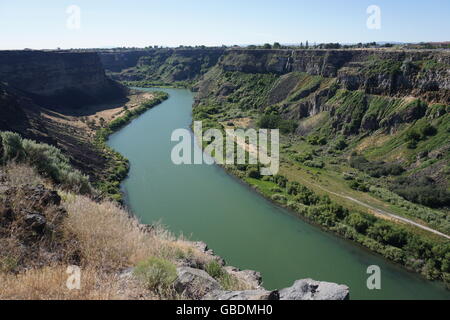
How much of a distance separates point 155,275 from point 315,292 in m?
2.91

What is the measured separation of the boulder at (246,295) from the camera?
4.86 metres

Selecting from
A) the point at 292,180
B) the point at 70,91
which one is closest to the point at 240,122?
the point at 292,180

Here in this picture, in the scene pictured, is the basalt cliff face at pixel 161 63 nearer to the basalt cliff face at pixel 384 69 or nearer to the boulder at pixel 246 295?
the basalt cliff face at pixel 384 69

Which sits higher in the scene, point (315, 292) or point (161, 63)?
point (161, 63)

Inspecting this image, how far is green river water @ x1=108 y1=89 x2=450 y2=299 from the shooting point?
19547mm

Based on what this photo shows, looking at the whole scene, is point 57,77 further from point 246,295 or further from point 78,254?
point 246,295

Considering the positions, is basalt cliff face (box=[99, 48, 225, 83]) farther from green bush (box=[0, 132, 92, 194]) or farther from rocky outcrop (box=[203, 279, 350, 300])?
rocky outcrop (box=[203, 279, 350, 300])

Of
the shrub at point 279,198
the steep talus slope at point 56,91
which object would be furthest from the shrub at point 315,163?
the steep talus slope at point 56,91

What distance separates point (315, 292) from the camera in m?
5.93

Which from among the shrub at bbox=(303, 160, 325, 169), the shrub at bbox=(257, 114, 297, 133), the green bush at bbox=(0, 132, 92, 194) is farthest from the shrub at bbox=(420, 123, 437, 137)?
the green bush at bbox=(0, 132, 92, 194)

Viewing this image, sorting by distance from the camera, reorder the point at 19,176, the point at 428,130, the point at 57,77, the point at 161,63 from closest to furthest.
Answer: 1. the point at 19,176
2. the point at 428,130
3. the point at 57,77
4. the point at 161,63

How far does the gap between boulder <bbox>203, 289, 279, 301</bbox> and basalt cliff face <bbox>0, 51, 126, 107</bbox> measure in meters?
66.5

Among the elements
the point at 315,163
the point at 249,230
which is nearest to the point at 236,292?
the point at 249,230
